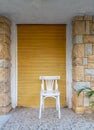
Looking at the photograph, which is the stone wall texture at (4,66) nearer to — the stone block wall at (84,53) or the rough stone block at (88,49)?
the stone block wall at (84,53)

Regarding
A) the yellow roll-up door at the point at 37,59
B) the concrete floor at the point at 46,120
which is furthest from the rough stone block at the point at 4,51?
the concrete floor at the point at 46,120

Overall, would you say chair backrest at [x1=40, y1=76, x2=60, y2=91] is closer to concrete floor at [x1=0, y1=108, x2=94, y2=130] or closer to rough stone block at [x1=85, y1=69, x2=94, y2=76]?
concrete floor at [x1=0, y1=108, x2=94, y2=130]

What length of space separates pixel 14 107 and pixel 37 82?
0.76 meters

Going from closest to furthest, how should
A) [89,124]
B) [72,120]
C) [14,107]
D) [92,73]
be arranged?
[89,124] → [72,120] → [92,73] → [14,107]

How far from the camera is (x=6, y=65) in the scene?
12.8ft

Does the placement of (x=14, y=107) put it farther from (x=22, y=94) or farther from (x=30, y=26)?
(x=30, y=26)

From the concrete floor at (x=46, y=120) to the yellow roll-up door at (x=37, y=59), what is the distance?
17.1 inches

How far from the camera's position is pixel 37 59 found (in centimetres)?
441

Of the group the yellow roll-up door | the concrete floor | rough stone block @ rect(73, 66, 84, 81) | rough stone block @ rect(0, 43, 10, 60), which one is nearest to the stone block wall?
rough stone block @ rect(73, 66, 84, 81)

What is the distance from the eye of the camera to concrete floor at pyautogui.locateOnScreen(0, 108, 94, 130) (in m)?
3.00

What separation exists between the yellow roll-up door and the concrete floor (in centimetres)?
43

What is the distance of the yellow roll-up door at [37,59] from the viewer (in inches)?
173

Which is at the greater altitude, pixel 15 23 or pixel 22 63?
pixel 15 23

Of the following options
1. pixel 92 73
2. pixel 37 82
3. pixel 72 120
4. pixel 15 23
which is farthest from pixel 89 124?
pixel 15 23
